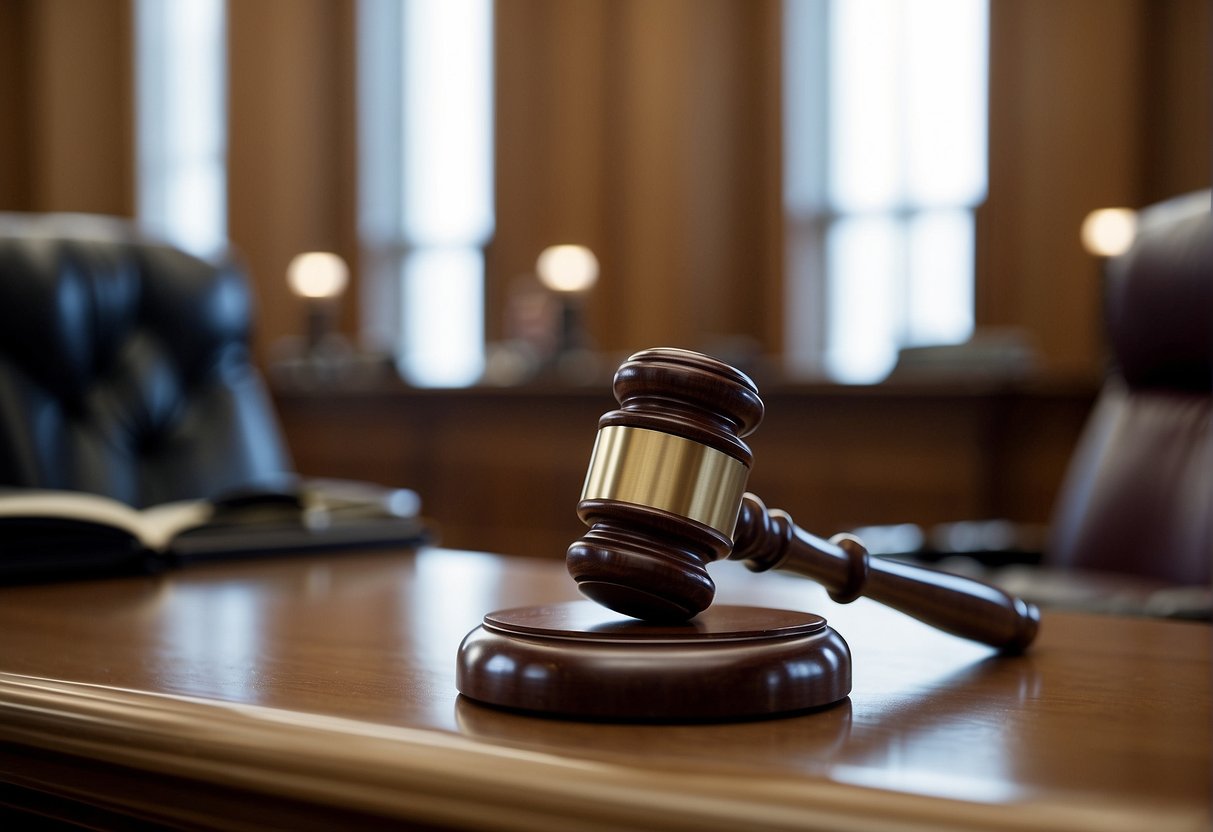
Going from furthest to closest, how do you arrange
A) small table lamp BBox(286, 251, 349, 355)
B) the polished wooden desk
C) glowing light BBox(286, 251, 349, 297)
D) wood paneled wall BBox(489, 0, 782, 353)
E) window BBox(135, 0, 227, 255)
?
window BBox(135, 0, 227, 255)
glowing light BBox(286, 251, 349, 297)
small table lamp BBox(286, 251, 349, 355)
wood paneled wall BBox(489, 0, 782, 353)
the polished wooden desk

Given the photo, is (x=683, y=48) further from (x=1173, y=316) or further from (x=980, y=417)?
(x=1173, y=316)

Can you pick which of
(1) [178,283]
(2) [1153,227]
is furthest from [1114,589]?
(1) [178,283]

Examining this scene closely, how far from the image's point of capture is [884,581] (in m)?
0.67

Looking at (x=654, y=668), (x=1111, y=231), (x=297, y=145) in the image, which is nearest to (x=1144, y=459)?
(x=654, y=668)

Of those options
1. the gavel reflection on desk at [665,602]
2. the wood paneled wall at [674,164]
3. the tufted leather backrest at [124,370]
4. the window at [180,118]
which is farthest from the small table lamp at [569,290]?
A: the gavel reflection on desk at [665,602]

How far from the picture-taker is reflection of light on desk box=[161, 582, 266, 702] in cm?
63

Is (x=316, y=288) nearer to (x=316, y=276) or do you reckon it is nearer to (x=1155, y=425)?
(x=316, y=276)

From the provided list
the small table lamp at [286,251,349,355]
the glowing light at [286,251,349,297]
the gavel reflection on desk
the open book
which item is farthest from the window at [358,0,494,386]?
the gavel reflection on desk

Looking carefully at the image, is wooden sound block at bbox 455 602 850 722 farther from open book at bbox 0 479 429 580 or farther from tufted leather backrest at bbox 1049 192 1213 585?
tufted leather backrest at bbox 1049 192 1213 585

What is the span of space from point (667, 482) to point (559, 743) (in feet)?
0.42

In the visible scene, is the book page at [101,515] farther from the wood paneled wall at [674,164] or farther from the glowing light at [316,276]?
the glowing light at [316,276]

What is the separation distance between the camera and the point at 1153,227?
6.77 ft

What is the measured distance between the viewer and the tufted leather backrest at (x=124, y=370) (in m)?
1.83

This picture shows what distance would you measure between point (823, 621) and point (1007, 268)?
4.88 metres
